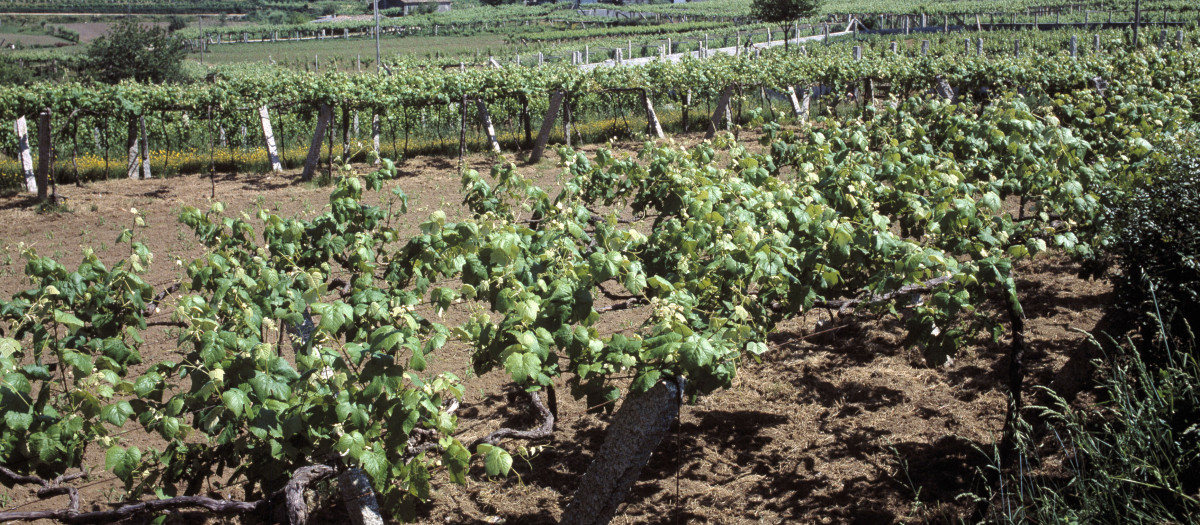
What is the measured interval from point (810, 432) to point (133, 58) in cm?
2798

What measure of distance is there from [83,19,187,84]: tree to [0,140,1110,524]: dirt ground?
71.6 ft

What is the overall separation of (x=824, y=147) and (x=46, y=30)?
306ft

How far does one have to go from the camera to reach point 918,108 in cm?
806

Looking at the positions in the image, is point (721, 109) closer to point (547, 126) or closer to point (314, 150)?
point (547, 126)

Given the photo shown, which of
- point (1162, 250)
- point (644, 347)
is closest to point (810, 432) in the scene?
point (1162, 250)

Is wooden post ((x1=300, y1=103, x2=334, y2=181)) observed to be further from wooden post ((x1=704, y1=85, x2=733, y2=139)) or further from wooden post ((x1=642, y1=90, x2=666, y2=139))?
wooden post ((x1=704, y1=85, x2=733, y2=139))

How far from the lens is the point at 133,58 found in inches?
1078

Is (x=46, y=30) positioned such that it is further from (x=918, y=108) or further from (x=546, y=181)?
(x=918, y=108)

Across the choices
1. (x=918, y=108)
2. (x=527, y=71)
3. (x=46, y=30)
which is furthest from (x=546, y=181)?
(x=46, y=30)

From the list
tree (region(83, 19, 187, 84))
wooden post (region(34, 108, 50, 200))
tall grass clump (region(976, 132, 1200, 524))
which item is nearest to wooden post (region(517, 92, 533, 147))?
wooden post (region(34, 108, 50, 200))

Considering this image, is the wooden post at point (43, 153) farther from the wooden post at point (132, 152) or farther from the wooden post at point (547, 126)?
the wooden post at point (547, 126)

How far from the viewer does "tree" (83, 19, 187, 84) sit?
27.1 meters

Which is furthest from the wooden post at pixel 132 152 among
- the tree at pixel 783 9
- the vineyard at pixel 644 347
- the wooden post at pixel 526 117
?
the tree at pixel 783 9

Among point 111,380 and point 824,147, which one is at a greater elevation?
point 824,147
